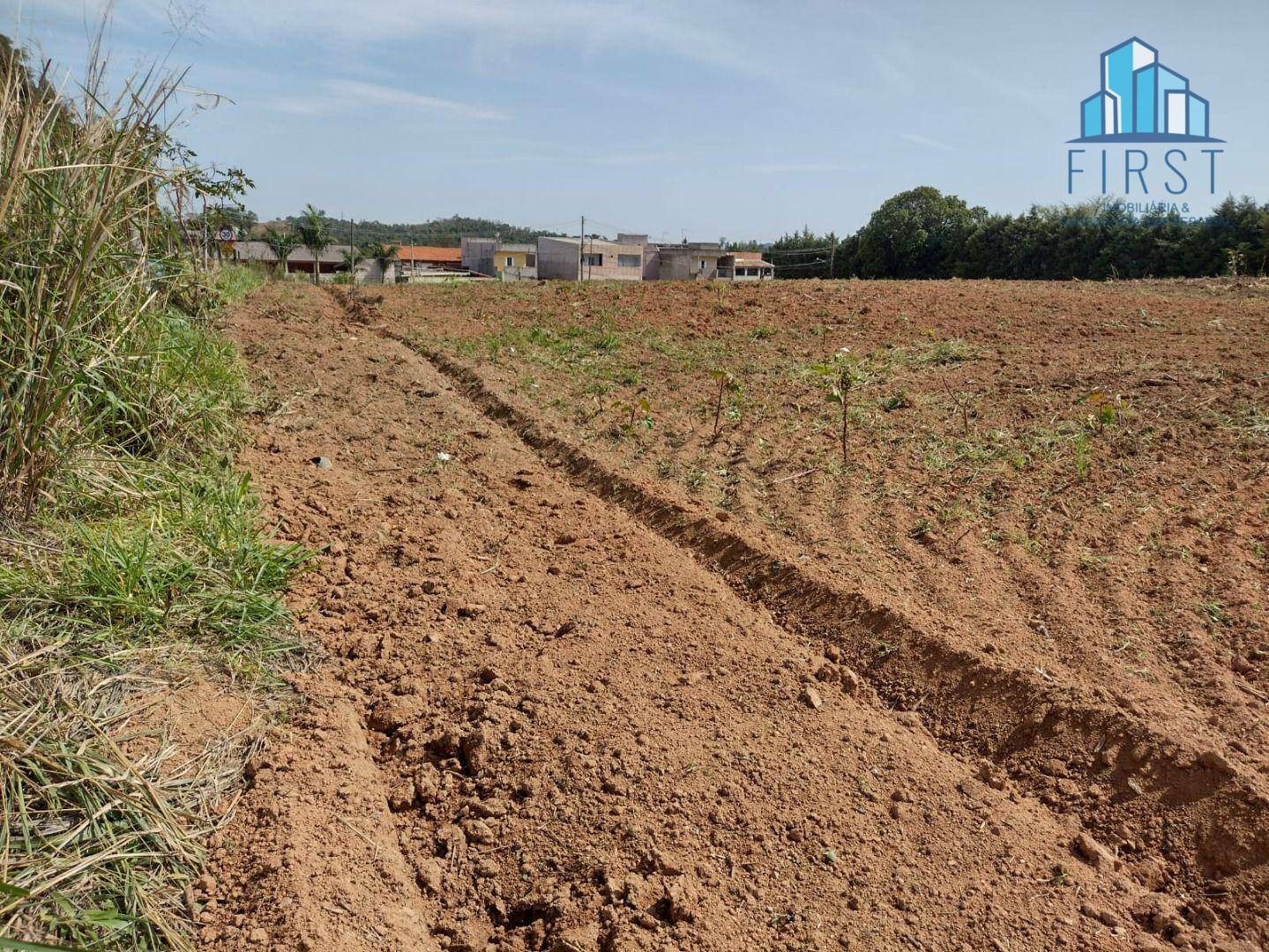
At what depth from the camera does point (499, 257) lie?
178 ft

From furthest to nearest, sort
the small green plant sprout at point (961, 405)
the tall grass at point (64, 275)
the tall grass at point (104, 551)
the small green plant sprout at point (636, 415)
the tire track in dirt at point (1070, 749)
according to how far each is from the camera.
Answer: the small green plant sprout at point (636, 415) → the small green plant sprout at point (961, 405) → the tall grass at point (64, 275) → the tire track in dirt at point (1070, 749) → the tall grass at point (104, 551)

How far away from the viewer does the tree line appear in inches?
733

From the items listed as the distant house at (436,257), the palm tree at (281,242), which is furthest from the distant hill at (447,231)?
the palm tree at (281,242)

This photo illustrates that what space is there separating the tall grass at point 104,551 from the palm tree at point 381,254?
119 ft

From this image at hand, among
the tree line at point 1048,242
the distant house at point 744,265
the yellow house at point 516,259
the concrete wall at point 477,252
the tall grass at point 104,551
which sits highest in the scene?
the concrete wall at point 477,252

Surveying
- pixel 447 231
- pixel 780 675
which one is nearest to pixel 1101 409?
pixel 780 675

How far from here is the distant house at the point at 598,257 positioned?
156 ft

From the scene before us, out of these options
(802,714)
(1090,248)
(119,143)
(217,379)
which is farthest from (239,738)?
(1090,248)

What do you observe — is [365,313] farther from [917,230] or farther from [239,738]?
[917,230]

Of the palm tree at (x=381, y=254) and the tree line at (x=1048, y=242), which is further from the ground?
the palm tree at (x=381, y=254)

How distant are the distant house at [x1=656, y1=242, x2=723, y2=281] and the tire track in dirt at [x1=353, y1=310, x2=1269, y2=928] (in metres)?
31.5

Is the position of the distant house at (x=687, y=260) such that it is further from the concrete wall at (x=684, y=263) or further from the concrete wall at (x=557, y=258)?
the concrete wall at (x=557, y=258)

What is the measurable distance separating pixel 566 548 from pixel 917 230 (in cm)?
2866

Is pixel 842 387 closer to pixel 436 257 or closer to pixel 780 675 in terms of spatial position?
pixel 780 675
